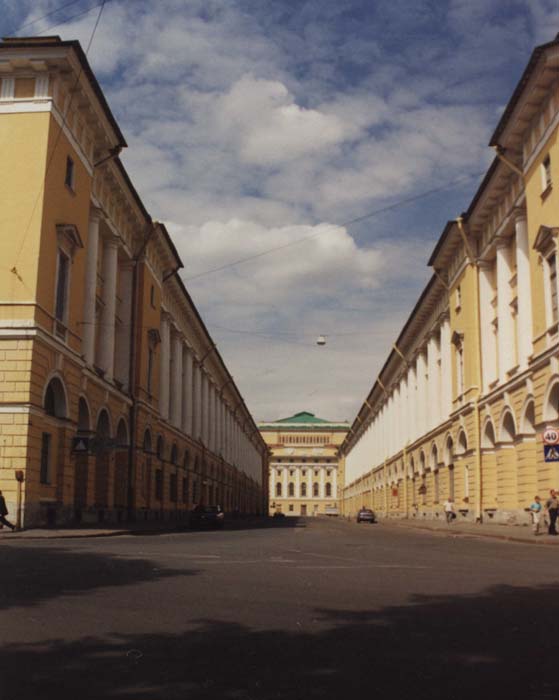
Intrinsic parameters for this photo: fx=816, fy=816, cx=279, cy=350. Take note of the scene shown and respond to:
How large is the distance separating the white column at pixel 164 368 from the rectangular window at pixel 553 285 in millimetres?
23726

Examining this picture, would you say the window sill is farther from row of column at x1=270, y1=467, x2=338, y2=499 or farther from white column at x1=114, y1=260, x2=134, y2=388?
row of column at x1=270, y1=467, x2=338, y2=499

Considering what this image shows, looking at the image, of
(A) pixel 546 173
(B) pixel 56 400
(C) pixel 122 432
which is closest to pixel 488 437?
(A) pixel 546 173

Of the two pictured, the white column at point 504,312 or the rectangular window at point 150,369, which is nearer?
the white column at point 504,312

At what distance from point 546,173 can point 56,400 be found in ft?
60.0

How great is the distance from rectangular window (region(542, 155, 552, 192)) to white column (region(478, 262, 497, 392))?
10151 mm

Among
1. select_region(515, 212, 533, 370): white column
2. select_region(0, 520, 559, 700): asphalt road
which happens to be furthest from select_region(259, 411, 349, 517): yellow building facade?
select_region(0, 520, 559, 700): asphalt road

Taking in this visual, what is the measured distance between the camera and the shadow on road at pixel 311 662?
4914 mm

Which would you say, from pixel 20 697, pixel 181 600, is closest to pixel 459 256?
Result: pixel 181 600

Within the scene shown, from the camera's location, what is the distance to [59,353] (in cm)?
2692

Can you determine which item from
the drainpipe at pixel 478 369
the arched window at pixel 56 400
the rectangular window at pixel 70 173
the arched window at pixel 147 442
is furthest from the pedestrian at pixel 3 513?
the drainpipe at pixel 478 369

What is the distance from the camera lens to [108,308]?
35219mm

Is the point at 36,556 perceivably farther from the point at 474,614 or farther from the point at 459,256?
the point at 459,256

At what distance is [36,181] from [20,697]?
75.8 ft

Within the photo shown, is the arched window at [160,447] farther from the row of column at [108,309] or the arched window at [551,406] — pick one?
the arched window at [551,406]
